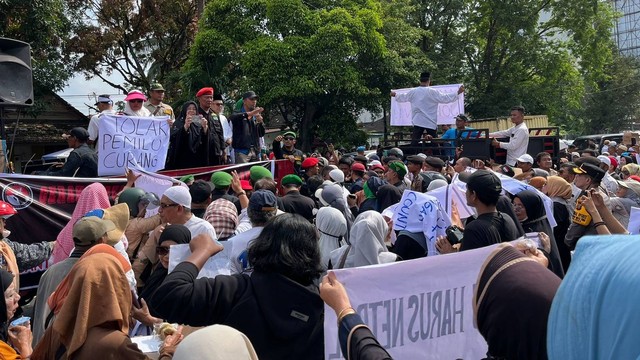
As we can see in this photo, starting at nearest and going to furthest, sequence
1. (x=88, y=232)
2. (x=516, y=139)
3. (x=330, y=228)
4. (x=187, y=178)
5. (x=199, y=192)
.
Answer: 1. (x=88, y=232)
2. (x=330, y=228)
3. (x=199, y=192)
4. (x=187, y=178)
5. (x=516, y=139)

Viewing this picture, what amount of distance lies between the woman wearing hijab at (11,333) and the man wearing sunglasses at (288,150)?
6280mm

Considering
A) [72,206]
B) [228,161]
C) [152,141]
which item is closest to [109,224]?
[72,206]

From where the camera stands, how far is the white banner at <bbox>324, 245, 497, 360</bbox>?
4.23m

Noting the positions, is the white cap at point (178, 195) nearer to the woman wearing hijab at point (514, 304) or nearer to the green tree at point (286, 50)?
the woman wearing hijab at point (514, 304)

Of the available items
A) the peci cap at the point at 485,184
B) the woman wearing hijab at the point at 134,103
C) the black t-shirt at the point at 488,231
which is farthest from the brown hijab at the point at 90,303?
the woman wearing hijab at the point at 134,103

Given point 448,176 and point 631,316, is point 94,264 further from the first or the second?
point 448,176

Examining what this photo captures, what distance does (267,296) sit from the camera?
129 inches

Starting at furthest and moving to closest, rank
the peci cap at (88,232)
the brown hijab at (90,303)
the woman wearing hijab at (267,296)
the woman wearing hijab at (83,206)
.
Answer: the woman wearing hijab at (83,206) → the peci cap at (88,232) → the brown hijab at (90,303) → the woman wearing hijab at (267,296)

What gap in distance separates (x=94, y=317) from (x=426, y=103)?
11.2 metres

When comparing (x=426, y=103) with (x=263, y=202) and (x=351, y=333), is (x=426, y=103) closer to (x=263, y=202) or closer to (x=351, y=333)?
(x=263, y=202)

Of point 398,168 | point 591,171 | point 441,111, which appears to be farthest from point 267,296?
point 441,111

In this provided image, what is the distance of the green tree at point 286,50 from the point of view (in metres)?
23.2

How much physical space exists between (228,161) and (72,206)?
3.07 m

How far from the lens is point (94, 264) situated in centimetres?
345
